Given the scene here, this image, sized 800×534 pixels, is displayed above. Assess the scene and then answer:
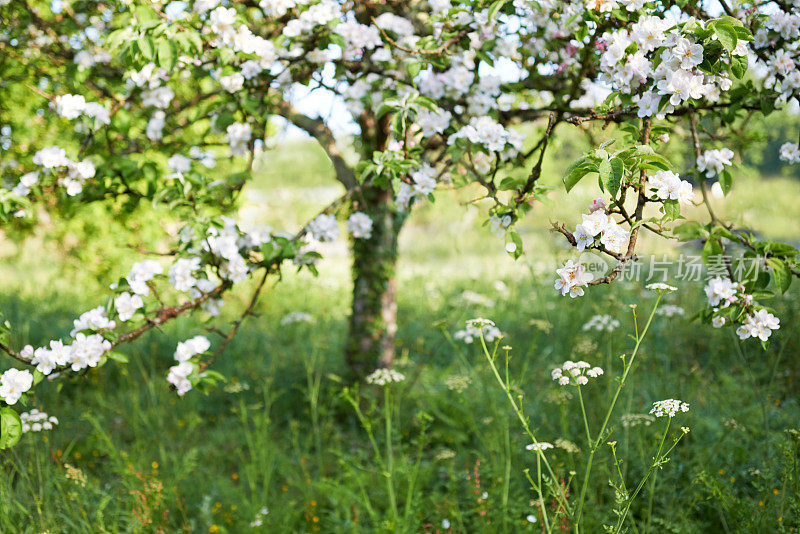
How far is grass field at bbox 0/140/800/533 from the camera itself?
8.18 feet

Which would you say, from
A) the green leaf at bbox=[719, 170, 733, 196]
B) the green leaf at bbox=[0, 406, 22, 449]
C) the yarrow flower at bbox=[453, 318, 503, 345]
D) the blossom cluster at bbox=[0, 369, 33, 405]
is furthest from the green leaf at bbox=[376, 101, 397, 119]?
the green leaf at bbox=[0, 406, 22, 449]

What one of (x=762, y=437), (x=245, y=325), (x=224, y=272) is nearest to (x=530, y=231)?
(x=245, y=325)

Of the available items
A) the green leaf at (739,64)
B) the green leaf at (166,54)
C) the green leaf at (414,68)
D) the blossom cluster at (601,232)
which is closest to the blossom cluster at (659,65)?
the green leaf at (739,64)

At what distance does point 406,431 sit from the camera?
3.66 m

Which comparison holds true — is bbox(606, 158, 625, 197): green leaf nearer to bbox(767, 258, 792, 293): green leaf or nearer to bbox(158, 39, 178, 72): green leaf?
bbox(767, 258, 792, 293): green leaf

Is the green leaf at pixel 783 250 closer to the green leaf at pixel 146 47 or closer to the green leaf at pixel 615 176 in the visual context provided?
the green leaf at pixel 615 176

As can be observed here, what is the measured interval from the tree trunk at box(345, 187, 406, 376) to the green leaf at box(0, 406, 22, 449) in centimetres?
216

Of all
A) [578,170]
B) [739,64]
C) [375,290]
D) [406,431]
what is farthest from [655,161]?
[406,431]

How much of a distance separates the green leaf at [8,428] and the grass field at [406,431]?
0.54 m

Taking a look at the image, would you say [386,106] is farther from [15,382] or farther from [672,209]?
[15,382]

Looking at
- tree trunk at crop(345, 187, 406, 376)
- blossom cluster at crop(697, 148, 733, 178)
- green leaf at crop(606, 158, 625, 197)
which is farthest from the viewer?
tree trunk at crop(345, 187, 406, 376)

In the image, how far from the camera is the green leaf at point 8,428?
1.85 metres

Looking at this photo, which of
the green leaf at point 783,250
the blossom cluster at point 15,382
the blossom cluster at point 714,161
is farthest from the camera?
the blossom cluster at point 714,161

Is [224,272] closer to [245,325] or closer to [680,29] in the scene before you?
[680,29]
